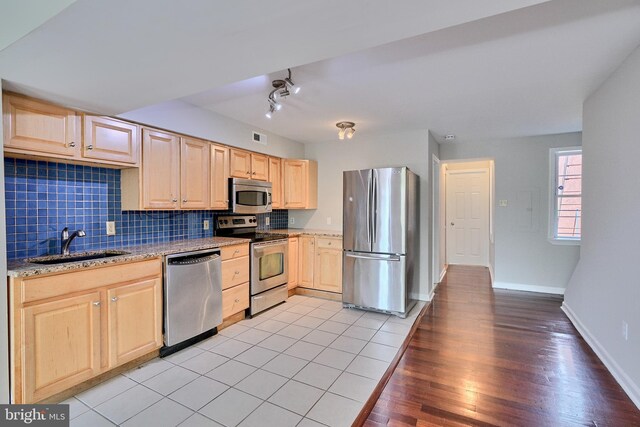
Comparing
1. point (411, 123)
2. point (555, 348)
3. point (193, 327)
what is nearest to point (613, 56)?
point (411, 123)

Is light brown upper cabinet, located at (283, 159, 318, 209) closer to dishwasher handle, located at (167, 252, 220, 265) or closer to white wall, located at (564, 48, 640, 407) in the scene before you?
dishwasher handle, located at (167, 252, 220, 265)

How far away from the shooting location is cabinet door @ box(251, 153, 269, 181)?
4.09 m

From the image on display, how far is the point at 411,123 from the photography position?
154 inches

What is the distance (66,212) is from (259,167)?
2215 millimetres

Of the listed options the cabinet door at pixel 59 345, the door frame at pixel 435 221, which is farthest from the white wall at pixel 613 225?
the cabinet door at pixel 59 345

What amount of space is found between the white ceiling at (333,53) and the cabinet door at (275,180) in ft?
3.85

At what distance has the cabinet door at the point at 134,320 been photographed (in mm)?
2293

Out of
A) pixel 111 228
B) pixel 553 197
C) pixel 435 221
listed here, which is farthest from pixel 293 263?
pixel 553 197

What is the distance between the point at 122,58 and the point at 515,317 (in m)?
4.50

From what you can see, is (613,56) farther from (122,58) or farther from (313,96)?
(122,58)

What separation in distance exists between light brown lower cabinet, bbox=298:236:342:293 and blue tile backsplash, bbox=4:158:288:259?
75.5 inches

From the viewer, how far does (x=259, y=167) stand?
13.8ft

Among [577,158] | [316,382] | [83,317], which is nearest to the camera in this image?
[83,317]

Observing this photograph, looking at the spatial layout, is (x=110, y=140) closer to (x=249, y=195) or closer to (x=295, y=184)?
(x=249, y=195)
